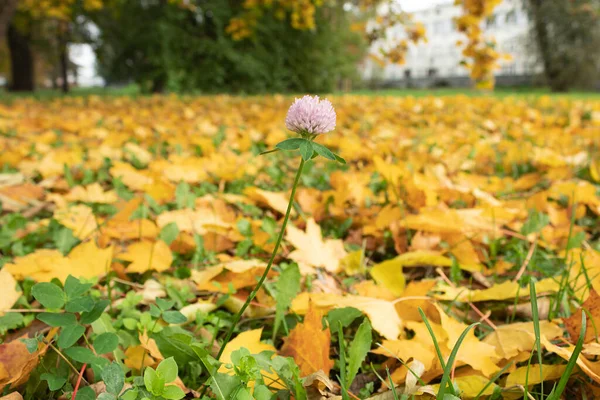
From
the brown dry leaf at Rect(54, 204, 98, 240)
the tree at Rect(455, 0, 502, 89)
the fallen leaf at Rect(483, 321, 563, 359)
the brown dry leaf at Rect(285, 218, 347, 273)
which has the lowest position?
the fallen leaf at Rect(483, 321, 563, 359)

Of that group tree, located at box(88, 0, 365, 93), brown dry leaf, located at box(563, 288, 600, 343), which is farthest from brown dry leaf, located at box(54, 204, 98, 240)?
tree, located at box(88, 0, 365, 93)

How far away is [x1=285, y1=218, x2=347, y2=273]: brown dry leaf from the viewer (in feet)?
3.31

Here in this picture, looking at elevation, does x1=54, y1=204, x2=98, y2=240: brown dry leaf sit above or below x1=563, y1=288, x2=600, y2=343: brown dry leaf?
above

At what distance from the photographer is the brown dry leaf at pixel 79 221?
1145 millimetres

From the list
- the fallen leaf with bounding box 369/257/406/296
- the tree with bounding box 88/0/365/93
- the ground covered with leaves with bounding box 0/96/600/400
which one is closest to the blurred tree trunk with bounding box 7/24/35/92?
the tree with bounding box 88/0/365/93

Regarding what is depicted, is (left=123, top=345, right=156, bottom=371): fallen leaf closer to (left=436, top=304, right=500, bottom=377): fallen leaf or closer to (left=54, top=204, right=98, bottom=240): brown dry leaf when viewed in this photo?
(left=436, top=304, right=500, bottom=377): fallen leaf

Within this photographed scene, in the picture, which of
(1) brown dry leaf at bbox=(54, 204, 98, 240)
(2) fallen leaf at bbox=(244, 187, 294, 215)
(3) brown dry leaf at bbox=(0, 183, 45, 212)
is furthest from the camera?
(3) brown dry leaf at bbox=(0, 183, 45, 212)

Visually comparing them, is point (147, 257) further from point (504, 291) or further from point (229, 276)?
point (504, 291)

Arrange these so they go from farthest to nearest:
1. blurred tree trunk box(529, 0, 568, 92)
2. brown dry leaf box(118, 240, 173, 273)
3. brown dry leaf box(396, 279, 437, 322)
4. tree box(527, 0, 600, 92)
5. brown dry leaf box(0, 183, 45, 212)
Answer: blurred tree trunk box(529, 0, 568, 92) → tree box(527, 0, 600, 92) → brown dry leaf box(0, 183, 45, 212) → brown dry leaf box(118, 240, 173, 273) → brown dry leaf box(396, 279, 437, 322)

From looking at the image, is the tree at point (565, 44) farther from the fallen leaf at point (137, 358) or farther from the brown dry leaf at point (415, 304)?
the fallen leaf at point (137, 358)

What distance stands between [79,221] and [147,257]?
→ 321 mm

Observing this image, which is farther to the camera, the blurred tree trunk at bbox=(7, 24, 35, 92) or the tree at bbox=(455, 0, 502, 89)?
the blurred tree trunk at bbox=(7, 24, 35, 92)

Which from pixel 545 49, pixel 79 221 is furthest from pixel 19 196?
pixel 545 49

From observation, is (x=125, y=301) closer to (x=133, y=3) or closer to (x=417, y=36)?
(x=417, y=36)
